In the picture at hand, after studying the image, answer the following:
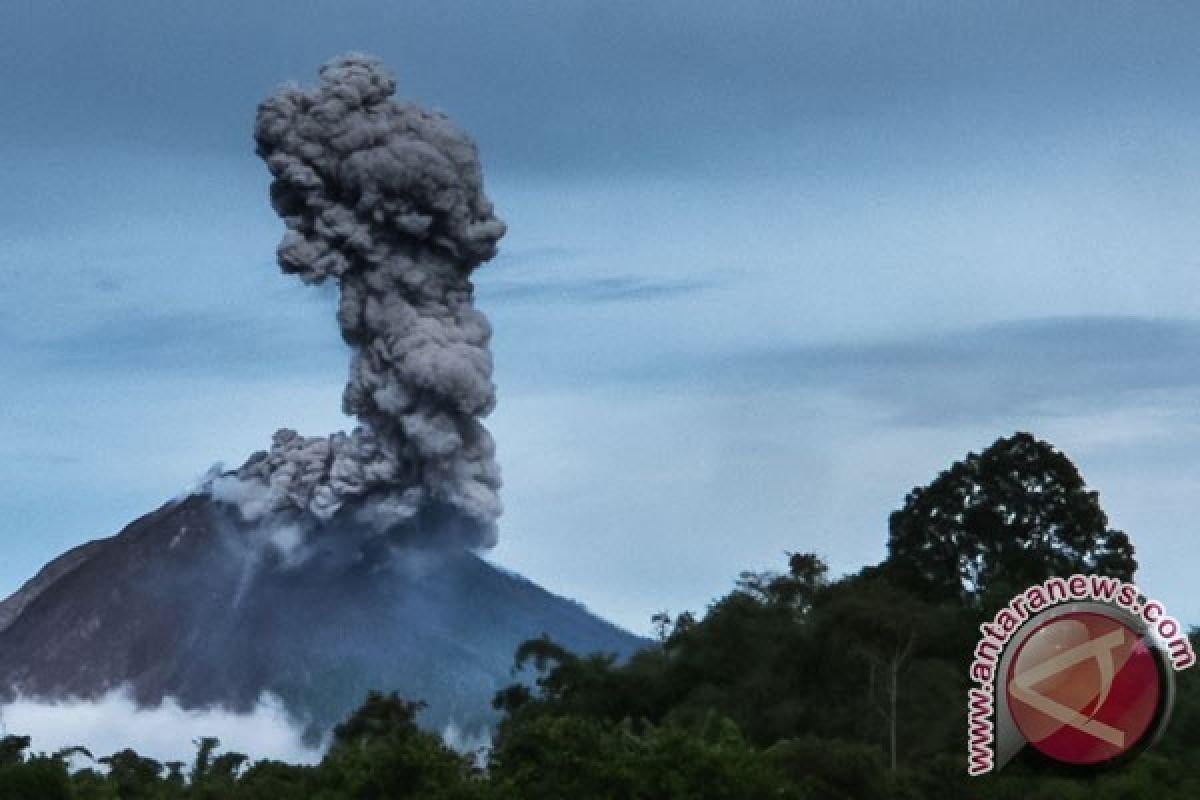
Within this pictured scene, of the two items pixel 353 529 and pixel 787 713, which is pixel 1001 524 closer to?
pixel 787 713

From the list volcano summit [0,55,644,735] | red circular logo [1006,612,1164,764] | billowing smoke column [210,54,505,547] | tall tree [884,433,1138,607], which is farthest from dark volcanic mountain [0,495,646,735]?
red circular logo [1006,612,1164,764]

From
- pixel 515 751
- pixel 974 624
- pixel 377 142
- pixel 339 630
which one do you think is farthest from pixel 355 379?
pixel 515 751

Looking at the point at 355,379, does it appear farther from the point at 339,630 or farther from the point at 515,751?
the point at 515,751

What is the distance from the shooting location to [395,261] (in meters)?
107

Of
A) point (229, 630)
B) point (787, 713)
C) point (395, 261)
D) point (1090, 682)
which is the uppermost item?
point (395, 261)

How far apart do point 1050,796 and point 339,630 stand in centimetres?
10607

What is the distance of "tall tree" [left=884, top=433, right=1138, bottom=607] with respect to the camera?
294 ft

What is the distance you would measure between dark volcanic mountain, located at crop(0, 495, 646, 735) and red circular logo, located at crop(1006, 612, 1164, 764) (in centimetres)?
10915

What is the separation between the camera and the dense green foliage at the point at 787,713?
4938cm

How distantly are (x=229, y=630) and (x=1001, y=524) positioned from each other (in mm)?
78539

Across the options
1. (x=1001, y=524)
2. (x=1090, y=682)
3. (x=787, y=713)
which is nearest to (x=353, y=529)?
(x=1001, y=524)

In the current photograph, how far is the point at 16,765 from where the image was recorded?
47562mm

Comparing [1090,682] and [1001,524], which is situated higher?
[1001,524]

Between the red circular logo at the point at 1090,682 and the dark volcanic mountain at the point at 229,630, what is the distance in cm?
10915
